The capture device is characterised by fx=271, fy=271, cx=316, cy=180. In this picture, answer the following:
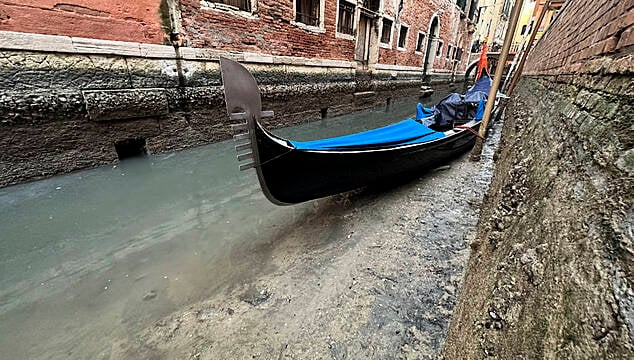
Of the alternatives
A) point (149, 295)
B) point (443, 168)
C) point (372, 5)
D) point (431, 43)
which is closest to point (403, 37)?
point (372, 5)

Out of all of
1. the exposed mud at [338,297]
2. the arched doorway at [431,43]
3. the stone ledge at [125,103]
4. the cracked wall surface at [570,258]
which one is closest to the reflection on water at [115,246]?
the exposed mud at [338,297]

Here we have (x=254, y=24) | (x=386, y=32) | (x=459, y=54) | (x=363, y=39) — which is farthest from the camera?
(x=459, y=54)

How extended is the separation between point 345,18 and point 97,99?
Answer: 578 cm

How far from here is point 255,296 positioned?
1657 mm

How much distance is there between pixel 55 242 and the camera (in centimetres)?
212

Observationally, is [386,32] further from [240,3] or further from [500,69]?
[500,69]

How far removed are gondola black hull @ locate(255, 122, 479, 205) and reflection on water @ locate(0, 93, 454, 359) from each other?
1.30ft

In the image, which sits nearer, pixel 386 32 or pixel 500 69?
pixel 500 69

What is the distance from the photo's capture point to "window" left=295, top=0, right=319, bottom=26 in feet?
17.9

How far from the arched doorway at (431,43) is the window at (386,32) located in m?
3.83

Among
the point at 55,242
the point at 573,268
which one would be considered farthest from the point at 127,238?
the point at 573,268

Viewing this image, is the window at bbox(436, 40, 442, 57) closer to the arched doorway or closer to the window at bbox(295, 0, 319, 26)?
the arched doorway

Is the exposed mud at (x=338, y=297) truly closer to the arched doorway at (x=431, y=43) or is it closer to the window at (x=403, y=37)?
the window at (x=403, y=37)

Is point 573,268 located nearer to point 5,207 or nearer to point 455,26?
point 5,207
